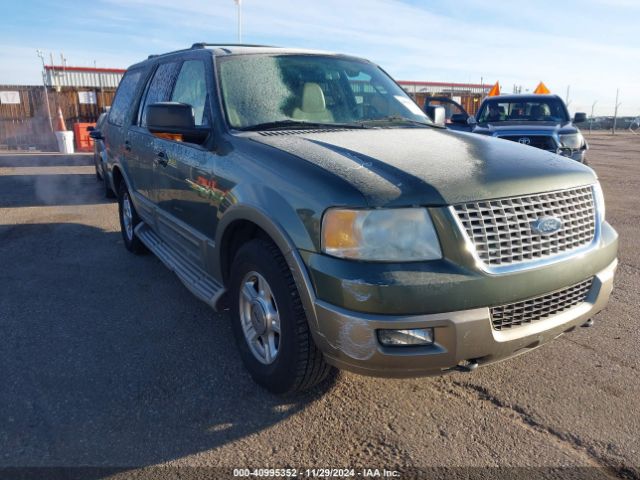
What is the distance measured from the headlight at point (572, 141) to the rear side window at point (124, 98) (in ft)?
21.3

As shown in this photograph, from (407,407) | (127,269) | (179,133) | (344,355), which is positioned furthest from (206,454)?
(127,269)

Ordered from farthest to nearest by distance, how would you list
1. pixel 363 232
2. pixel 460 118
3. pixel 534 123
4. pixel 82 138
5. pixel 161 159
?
pixel 82 138 < pixel 534 123 < pixel 460 118 < pixel 161 159 < pixel 363 232

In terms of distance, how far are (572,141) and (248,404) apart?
7509 mm

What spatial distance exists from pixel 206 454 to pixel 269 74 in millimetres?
2445

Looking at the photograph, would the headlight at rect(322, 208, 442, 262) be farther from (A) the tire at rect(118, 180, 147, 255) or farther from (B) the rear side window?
(B) the rear side window

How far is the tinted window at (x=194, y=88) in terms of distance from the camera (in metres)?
3.49

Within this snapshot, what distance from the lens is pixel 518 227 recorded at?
233cm

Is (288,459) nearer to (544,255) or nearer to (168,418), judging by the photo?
(168,418)

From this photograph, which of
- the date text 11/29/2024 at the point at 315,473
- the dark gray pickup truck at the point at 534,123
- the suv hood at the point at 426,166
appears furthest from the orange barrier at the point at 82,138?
the date text 11/29/2024 at the point at 315,473

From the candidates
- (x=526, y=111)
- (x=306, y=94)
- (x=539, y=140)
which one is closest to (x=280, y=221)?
(x=306, y=94)

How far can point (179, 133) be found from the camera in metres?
3.12

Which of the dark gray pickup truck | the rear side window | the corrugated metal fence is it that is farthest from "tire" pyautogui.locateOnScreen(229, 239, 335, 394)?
the corrugated metal fence

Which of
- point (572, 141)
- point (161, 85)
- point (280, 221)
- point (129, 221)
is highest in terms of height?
point (161, 85)

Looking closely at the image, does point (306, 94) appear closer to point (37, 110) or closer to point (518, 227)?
point (518, 227)
